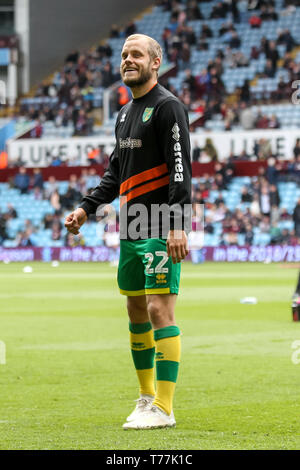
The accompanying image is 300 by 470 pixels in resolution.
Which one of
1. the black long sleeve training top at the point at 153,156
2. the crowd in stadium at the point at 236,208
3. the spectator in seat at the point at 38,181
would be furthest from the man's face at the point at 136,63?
the spectator in seat at the point at 38,181

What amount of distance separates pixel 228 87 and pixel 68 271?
15405 millimetres

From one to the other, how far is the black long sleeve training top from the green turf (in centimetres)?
131

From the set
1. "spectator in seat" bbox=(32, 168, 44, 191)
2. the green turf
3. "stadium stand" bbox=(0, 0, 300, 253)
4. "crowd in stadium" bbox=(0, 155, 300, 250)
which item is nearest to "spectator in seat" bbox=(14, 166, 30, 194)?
"stadium stand" bbox=(0, 0, 300, 253)

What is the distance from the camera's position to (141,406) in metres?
6.02

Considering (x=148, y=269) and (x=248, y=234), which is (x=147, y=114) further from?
(x=248, y=234)

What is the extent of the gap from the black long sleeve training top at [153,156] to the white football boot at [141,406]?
109 centimetres

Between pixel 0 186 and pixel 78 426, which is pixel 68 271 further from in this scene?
pixel 78 426

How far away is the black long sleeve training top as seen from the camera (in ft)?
18.8

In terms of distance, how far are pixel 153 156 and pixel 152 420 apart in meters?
1.68

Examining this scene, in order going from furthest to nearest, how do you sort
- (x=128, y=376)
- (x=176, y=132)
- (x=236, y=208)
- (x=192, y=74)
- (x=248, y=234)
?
(x=192, y=74)
(x=236, y=208)
(x=248, y=234)
(x=128, y=376)
(x=176, y=132)

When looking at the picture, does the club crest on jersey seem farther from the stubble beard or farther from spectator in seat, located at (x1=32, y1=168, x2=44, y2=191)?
spectator in seat, located at (x1=32, y1=168, x2=44, y2=191)

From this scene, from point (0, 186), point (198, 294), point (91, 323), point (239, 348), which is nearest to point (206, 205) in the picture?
point (0, 186)

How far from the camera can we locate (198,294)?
717 inches

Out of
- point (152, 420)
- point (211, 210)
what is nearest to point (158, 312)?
point (152, 420)
